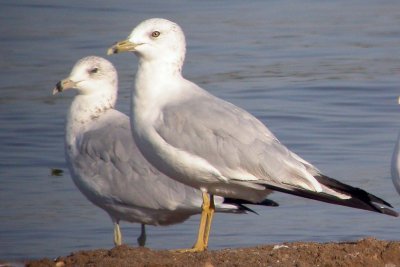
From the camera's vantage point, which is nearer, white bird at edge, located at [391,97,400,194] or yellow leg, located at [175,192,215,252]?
yellow leg, located at [175,192,215,252]

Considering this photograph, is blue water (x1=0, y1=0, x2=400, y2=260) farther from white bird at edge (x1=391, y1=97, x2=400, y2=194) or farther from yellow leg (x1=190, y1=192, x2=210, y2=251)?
yellow leg (x1=190, y1=192, x2=210, y2=251)

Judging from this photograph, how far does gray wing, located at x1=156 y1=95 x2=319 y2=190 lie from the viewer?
758 cm

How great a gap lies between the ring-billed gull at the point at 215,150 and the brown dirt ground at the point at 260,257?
389mm

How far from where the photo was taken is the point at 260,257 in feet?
23.4

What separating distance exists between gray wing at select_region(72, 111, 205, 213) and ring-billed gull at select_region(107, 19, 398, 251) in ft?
3.01

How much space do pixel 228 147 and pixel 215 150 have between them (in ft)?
0.26

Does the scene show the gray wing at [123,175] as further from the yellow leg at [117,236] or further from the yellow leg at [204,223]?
the yellow leg at [204,223]

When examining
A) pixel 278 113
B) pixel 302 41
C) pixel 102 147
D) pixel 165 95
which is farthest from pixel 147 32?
pixel 302 41

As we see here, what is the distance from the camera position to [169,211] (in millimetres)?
8734

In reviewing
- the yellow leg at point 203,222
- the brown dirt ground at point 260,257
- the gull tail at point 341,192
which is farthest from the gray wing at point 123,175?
the brown dirt ground at point 260,257

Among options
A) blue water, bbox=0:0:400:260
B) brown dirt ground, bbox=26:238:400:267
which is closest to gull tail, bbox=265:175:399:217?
brown dirt ground, bbox=26:238:400:267

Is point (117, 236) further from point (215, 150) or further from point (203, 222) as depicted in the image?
point (215, 150)

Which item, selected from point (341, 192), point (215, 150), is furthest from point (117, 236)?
point (341, 192)

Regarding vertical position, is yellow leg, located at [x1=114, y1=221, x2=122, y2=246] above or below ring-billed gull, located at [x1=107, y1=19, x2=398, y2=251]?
below
